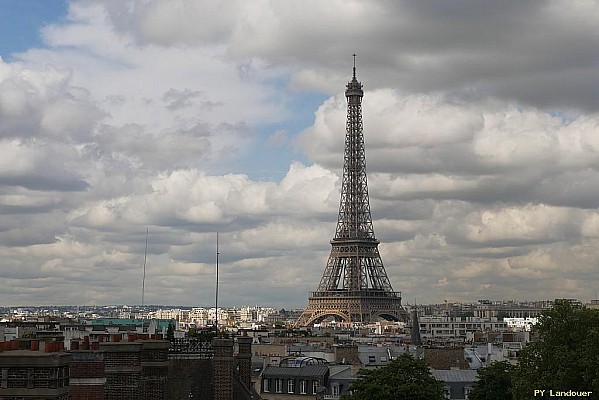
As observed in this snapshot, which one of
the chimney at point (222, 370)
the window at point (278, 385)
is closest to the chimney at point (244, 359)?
the chimney at point (222, 370)

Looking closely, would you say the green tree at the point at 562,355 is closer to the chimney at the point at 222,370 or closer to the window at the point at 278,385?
the chimney at the point at 222,370

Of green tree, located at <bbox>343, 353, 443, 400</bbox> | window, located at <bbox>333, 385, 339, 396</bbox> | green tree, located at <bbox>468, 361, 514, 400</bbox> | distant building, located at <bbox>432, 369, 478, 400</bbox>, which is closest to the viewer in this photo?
green tree, located at <bbox>343, 353, 443, 400</bbox>

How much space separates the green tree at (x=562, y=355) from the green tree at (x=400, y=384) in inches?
275

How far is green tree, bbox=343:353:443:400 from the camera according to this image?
5903 centimetres

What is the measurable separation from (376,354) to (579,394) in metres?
45.8

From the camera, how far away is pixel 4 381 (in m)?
21.7

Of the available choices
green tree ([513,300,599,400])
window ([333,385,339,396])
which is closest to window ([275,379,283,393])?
window ([333,385,339,396])

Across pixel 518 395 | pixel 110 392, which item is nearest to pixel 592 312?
pixel 518 395

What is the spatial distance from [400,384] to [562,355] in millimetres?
11362

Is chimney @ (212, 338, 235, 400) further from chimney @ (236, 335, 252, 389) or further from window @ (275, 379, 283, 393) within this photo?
window @ (275, 379, 283, 393)

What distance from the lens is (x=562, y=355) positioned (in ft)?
167

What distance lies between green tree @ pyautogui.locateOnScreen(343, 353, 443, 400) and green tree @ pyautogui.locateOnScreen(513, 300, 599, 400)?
23.0ft

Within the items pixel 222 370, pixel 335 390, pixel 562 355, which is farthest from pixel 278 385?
pixel 222 370

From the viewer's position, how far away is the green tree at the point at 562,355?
49875 millimetres
